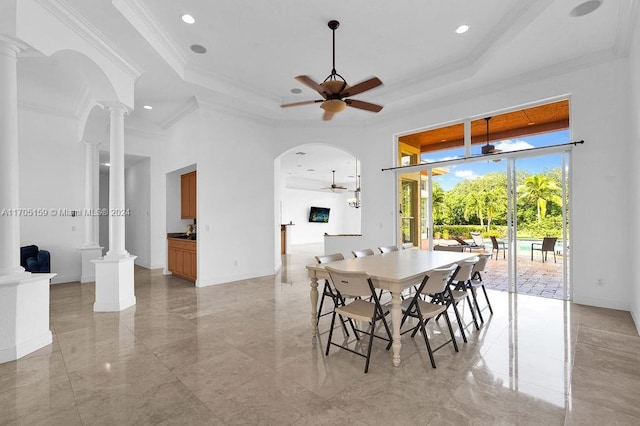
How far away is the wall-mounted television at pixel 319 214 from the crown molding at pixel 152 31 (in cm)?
1088

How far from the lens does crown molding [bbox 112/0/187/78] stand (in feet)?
10.6

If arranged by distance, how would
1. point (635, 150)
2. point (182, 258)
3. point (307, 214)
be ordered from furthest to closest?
point (307, 214) < point (182, 258) < point (635, 150)

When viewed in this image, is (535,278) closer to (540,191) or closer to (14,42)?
(540,191)

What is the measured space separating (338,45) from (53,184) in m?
5.94

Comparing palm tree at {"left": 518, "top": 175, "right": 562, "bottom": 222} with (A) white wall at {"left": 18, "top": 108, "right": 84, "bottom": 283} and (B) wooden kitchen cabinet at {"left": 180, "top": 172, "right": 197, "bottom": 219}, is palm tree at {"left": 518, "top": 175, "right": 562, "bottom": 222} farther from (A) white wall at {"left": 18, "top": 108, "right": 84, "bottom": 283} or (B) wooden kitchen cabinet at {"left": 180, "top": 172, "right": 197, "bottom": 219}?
(A) white wall at {"left": 18, "top": 108, "right": 84, "bottom": 283}

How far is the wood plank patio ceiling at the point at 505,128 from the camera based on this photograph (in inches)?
178

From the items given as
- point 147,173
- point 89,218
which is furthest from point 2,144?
point 147,173

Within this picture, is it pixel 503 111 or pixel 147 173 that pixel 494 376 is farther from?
pixel 147 173

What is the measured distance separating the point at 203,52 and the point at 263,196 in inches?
114

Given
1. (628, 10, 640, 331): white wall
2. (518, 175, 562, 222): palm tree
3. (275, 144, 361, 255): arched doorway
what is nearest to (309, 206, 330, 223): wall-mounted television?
(275, 144, 361, 255): arched doorway

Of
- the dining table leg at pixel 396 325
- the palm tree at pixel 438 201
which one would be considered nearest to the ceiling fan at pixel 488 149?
the palm tree at pixel 438 201

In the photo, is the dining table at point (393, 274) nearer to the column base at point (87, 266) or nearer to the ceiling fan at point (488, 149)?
the ceiling fan at point (488, 149)

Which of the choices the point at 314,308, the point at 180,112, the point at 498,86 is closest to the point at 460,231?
the point at 498,86

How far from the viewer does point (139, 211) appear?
26.6ft
